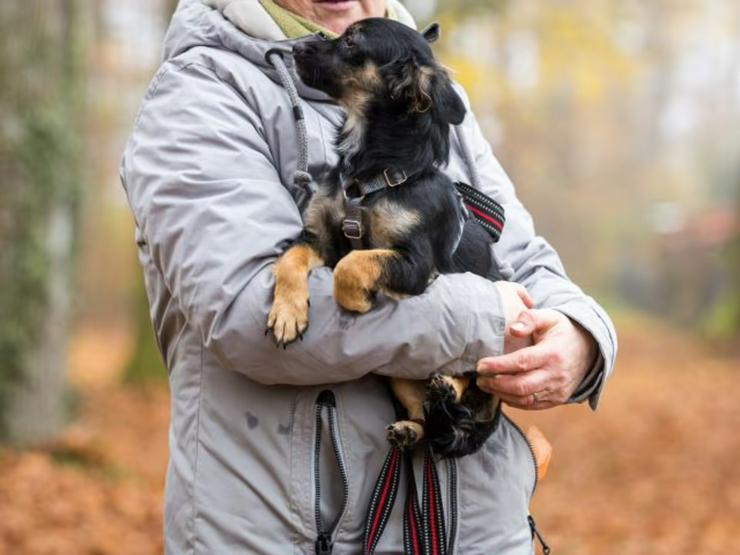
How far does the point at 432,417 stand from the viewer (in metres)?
Result: 2.54

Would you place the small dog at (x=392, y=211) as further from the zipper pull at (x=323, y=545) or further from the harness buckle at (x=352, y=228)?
the zipper pull at (x=323, y=545)

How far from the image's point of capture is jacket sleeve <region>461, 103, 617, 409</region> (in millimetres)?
2691

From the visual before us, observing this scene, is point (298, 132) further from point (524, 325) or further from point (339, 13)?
point (524, 325)

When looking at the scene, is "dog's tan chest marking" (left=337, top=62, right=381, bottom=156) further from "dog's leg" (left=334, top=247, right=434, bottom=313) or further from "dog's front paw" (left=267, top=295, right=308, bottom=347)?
"dog's front paw" (left=267, top=295, right=308, bottom=347)

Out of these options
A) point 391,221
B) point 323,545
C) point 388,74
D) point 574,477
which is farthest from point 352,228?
point 574,477

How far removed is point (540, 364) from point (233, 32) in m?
1.04

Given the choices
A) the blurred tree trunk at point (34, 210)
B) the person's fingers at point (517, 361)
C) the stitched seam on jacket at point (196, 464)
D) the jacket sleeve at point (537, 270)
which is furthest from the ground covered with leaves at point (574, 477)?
the person's fingers at point (517, 361)

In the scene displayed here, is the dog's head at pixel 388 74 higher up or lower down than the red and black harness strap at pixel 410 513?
higher up

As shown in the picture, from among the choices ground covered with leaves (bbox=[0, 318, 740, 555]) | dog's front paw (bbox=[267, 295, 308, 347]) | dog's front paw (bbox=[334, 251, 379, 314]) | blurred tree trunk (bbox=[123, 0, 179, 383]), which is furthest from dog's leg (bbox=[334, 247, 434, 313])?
blurred tree trunk (bbox=[123, 0, 179, 383])

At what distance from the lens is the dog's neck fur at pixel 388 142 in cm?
272

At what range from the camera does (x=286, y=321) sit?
2.34 m

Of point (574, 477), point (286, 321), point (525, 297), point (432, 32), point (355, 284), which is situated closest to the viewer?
point (286, 321)

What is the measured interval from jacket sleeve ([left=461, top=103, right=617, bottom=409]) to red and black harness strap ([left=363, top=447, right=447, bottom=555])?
17.6 inches

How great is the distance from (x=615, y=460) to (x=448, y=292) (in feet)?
27.2
